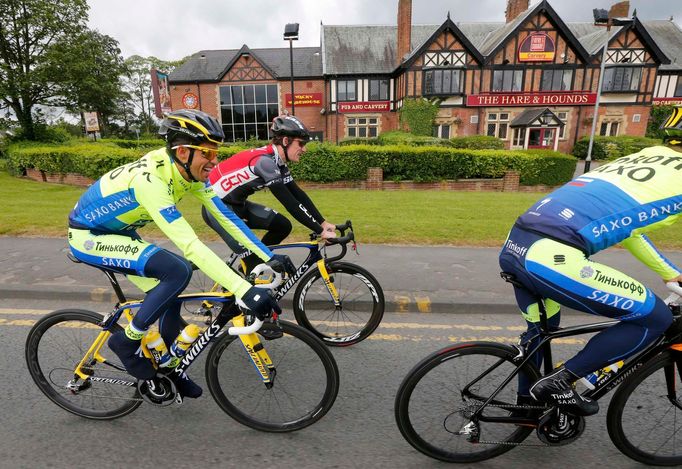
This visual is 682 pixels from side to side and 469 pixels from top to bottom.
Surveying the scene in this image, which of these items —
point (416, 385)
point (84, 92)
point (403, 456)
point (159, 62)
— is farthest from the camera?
point (159, 62)

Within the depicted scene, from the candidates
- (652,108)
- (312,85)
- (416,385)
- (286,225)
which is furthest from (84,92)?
(652,108)

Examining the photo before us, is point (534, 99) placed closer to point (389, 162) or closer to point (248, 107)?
point (389, 162)

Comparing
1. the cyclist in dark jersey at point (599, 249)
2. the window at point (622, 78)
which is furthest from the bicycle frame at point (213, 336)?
the window at point (622, 78)

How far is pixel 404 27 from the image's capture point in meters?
33.9

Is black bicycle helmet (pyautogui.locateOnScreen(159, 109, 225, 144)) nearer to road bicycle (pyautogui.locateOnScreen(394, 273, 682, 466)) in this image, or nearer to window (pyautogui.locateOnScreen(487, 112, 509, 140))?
road bicycle (pyautogui.locateOnScreen(394, 273, 682, 466))

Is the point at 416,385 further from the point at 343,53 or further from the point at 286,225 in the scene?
the point at 343,53

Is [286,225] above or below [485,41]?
below

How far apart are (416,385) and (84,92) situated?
91.6 feet

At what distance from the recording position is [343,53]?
3616 cm

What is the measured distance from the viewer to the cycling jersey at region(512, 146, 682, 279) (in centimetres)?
204

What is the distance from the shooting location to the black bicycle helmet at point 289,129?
358 cm

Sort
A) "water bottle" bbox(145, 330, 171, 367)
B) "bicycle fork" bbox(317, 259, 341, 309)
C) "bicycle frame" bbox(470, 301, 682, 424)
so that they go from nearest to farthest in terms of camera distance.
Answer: "bicycle frame" bbox(470, 301, 682, 424)
"water bottle" bbox(145, 330, 171, 367)
"bicycle fork" bbox(317, 259, 341, 309)

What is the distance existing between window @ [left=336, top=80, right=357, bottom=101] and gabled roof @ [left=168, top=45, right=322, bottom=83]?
2.33 meters

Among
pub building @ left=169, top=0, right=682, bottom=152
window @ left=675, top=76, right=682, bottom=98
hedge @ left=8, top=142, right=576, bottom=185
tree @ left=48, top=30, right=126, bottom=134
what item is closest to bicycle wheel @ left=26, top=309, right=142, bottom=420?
hedge @ left=8, top=142, right=576, bottom=185
